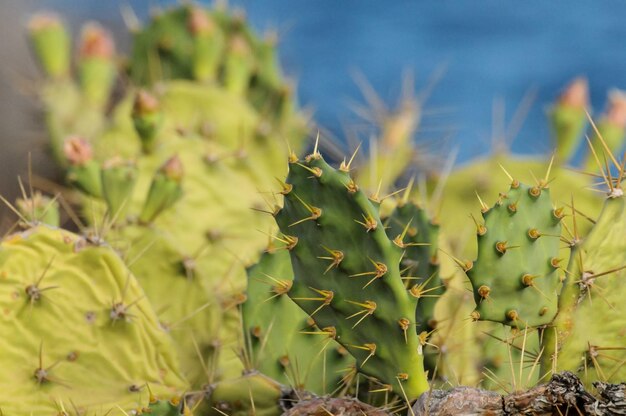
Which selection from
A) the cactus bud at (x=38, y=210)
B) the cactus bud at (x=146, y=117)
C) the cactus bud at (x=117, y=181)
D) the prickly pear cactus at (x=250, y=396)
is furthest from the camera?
the cactus bud at (x=146, y=117)

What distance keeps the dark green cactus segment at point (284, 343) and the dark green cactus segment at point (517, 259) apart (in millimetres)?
344

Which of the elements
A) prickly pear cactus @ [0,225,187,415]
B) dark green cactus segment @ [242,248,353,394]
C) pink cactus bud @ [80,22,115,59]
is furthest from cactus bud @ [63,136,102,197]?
pink cactus bud @ [80,22,115,59]

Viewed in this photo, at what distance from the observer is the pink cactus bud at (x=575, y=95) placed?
2703 millimetres

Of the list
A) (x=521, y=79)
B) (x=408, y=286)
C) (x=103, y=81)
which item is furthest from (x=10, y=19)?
(x=408, y=286)

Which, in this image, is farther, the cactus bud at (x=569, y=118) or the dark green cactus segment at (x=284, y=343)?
the cactus bud at (x=569, y=118)

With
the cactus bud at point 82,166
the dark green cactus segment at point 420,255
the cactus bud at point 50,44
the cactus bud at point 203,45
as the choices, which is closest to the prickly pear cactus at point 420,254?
the dark green cactus segment at point 420,255

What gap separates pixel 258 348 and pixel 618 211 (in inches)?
23.9

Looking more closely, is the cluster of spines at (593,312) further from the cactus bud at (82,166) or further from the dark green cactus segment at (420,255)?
the cactus bud at (82,166)

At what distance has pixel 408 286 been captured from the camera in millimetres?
1660

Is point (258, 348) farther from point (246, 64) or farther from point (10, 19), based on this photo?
point (10, 19)

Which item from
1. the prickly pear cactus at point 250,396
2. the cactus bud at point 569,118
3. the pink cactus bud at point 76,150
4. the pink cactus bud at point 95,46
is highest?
the pink cactus bud at point 76,150

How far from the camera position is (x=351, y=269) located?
4.64 ft

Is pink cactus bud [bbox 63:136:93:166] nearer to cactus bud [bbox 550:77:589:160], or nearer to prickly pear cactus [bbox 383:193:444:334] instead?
prickly pear cactus [bbox 383:193:444:334]

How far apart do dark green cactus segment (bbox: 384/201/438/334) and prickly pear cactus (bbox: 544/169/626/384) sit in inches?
8.1
